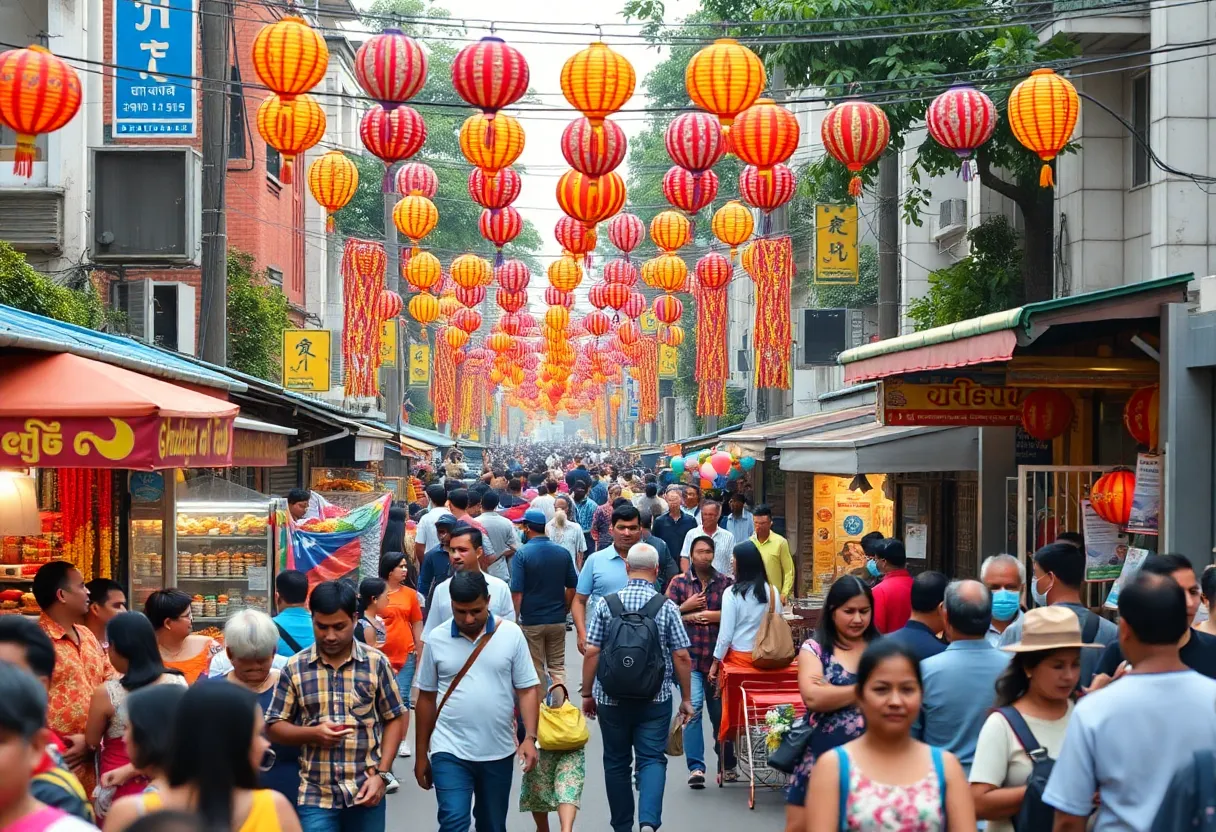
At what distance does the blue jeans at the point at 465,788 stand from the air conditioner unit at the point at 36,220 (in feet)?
45.6

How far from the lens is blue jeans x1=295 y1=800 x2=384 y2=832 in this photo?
6.26m

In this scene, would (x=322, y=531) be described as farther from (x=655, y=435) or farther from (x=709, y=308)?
(x=655, y=435)

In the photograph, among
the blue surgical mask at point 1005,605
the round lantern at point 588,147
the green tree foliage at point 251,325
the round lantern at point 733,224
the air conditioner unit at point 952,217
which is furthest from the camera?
the green tree foliage at point 251,325

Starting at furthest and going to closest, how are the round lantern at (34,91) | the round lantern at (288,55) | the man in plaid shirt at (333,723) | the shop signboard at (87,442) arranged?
1. the round lantern at (288,55)
2. the round lantern at (34,91)
3. the shop signboard at (87,442)
4. the man in plaid shirt at (333,723)

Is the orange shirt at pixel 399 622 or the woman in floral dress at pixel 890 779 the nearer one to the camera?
the woman in floral dress at pixel 890 779

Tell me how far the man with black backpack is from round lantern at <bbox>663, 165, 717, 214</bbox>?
7.99 m

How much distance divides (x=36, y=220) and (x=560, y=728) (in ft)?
45.0

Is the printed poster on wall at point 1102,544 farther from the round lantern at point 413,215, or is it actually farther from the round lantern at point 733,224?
the round lantern at point 413,215

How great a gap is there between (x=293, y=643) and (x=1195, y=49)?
39.1 feet

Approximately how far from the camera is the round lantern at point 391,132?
14.0 m

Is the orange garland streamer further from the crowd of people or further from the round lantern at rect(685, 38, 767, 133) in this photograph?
the crowd of people

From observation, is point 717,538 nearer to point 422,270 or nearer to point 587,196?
point 587,196

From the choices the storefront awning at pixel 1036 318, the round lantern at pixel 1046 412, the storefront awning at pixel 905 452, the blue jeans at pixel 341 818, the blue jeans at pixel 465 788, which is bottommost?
the blue jeans at pixel 465 788

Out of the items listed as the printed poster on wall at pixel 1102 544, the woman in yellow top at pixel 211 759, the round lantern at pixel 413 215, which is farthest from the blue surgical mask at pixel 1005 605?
the round lantern at pixel 413 215
